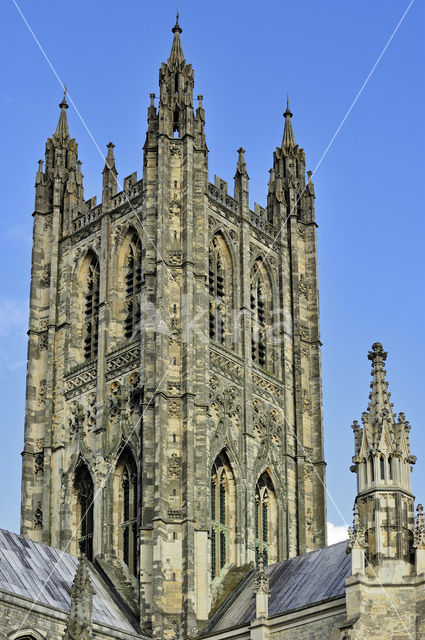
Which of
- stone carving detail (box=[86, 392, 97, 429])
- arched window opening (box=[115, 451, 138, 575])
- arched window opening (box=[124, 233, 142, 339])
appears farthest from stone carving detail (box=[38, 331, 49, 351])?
arched window opening (box=[115, 451, 138, 575])

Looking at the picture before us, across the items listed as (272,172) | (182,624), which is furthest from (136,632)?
(272,172)

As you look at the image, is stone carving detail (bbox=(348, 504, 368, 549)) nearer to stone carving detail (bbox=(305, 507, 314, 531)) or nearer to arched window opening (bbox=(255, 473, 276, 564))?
arched window opening (bbox=(255, 473, 276, 564))

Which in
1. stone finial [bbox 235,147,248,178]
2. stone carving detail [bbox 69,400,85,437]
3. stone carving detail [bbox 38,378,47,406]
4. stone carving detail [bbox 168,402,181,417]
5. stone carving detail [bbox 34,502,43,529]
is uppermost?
stone finial [bbox 235,147,248,178]

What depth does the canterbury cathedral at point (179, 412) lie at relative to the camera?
44438 mm

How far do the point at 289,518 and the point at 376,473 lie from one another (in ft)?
43.3

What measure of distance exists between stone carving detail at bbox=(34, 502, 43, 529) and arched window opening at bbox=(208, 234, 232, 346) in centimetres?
842

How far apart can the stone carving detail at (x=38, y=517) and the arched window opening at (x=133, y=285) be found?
6.70m

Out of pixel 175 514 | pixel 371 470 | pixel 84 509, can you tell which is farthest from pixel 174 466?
pixel 371 470

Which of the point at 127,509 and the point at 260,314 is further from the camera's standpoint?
the point at 260,314

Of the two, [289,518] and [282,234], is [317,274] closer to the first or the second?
[282,234]

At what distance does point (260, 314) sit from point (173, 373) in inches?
289

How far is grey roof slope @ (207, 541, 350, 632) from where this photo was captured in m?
43.9

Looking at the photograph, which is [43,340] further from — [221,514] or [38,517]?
[221,514]

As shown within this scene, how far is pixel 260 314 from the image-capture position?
183ft
